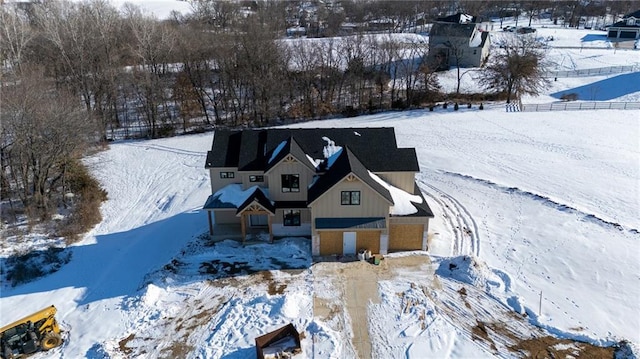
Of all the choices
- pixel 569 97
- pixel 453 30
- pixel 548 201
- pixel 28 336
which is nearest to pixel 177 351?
pixel 28 336

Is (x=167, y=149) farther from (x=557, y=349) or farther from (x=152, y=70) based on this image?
(x=557, y=349)

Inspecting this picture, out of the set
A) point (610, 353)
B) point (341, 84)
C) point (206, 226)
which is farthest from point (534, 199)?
point (341, 84)

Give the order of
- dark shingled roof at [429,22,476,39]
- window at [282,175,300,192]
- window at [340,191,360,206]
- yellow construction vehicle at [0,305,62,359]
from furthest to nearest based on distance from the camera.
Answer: dark shingled roof at [429,22,476,39] → window at [282,175,300,192] → window at [340,191,360,206] → yellow construction vehicle at [0,305,62,359]

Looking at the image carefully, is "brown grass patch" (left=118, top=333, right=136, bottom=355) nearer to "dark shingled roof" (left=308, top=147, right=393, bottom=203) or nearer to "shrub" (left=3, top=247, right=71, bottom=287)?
"shrub" (left=3, top=247, right=71, bottom=287)

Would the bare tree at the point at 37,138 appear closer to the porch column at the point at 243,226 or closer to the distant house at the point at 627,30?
the porch column at the point at 243,226

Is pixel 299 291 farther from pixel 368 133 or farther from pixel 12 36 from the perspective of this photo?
pixel 12 36

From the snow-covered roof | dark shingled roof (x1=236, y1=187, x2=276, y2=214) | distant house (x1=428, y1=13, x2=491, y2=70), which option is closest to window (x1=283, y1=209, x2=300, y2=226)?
dark shingled roof (x1=236, y1=187, x2=276, y2=214)

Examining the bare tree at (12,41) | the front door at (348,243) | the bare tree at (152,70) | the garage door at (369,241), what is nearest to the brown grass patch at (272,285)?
the front door at (348,243)
